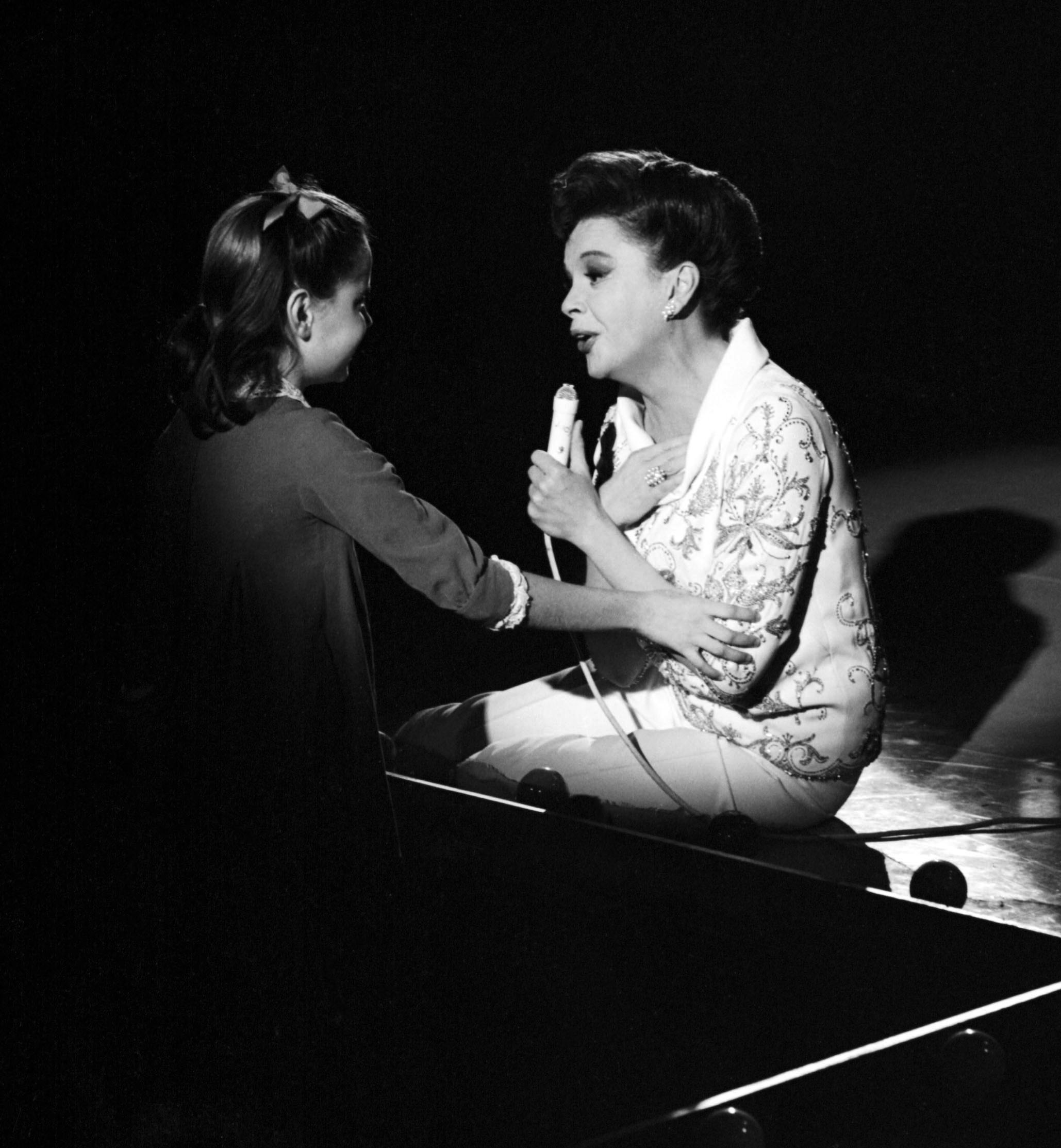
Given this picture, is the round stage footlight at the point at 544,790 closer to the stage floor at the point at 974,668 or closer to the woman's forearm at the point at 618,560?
the woman's forearm at the point at 618,560

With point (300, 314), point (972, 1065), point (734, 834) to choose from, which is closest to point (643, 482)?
point (734, 834)

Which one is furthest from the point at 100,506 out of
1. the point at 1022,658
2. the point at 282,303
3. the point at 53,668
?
the point at 1022,658

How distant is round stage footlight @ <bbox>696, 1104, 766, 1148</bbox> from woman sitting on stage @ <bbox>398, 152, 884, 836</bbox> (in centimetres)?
62

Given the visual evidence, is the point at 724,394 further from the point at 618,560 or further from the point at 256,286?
the point at 256,286

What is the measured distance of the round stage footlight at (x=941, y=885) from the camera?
1700 millimetres

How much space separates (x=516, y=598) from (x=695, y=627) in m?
0.30

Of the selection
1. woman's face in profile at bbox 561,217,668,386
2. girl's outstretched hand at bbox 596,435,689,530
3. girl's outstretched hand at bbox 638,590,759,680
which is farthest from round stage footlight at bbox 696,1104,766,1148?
woman's face in profile at bbox 561,217,668,386

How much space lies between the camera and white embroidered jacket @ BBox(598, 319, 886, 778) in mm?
1654

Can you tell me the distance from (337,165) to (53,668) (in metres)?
0.87

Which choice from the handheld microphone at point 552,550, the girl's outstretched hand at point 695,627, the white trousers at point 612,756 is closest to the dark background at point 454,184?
the white trousers at point 612,756

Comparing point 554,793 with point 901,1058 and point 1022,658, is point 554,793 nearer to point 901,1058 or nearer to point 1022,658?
point 901,1058

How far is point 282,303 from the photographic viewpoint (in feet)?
4.44

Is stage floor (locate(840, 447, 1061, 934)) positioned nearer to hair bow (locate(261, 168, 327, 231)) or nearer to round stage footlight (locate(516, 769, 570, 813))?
round stage footlight (locate(516, 769, 570, 813))

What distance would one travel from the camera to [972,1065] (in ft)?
4.13
